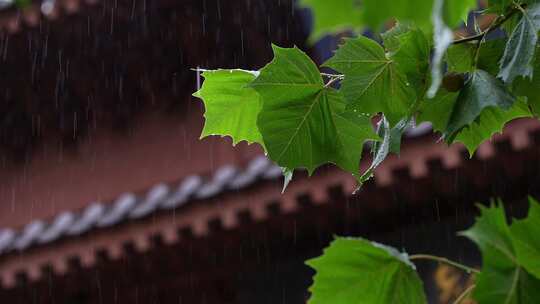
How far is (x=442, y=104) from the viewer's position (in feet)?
2.50

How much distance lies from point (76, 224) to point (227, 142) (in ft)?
2.26

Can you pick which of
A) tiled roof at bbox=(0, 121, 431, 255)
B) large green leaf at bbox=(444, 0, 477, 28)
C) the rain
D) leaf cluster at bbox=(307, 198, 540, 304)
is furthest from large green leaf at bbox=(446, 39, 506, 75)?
tiled roof at bbox=(0, 121, 431, 255)

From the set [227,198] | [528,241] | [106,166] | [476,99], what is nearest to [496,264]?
[528,241]

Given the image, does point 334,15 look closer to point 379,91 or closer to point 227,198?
point 379,91

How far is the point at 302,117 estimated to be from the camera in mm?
763

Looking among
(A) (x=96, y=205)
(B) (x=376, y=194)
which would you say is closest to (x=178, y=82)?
(A) (x=96, y=205)

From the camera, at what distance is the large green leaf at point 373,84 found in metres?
0.75

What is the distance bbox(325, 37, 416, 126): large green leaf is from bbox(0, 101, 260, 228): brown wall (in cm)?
319

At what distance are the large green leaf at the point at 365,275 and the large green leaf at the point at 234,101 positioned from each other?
0.19 metres

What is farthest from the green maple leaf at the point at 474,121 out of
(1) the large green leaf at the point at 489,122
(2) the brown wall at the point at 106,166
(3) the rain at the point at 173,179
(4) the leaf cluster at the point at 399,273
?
(2) the brown wall at the point at 106,166

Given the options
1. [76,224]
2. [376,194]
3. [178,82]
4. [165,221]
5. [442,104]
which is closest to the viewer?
[442,104]

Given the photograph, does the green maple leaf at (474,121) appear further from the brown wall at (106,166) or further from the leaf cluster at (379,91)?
the brown wall at (106,166)

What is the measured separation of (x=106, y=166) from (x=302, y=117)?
3696 mm

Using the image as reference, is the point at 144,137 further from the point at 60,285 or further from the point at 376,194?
the point at 376,194
